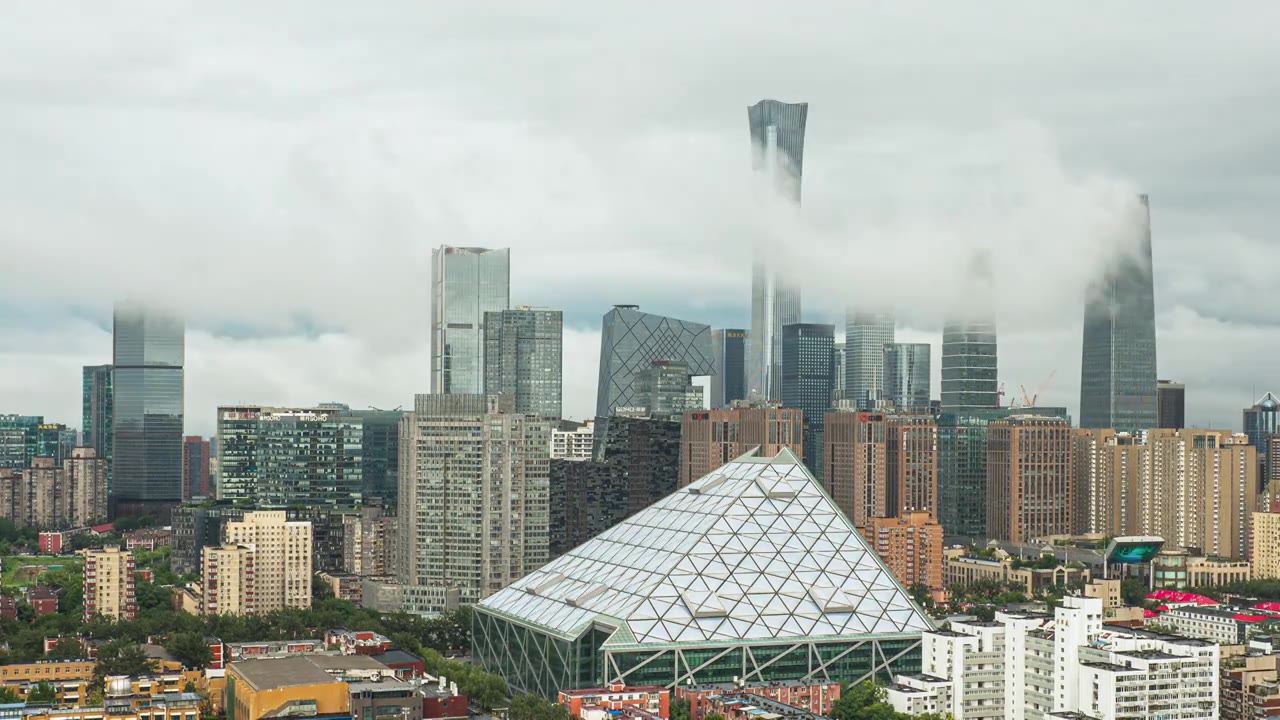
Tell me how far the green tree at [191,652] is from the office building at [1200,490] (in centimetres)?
11424

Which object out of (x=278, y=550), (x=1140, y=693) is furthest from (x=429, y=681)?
(x=278, y=550)

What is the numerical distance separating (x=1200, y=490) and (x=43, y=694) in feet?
428

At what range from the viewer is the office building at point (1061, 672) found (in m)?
83.8

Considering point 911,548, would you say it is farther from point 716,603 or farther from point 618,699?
point 618,699

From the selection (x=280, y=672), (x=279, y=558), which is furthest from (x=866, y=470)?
(x=280, y=672)

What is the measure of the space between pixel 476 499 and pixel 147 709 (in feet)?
203

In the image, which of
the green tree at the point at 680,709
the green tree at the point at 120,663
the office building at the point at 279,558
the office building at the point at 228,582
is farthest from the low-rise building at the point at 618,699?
the office building at the point at 279,558

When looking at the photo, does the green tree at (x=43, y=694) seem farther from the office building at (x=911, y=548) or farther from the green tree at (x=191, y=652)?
the office building at (x=911, y=548)

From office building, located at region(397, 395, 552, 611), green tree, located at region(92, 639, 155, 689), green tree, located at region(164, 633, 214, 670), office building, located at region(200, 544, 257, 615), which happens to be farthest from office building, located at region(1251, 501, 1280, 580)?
green tree, located at region(92, 639, 155, 689)

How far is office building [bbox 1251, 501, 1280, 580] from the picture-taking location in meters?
166

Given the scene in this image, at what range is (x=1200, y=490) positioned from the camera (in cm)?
18575

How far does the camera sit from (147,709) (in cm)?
9056

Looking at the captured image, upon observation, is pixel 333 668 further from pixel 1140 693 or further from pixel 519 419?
pixel 519 419

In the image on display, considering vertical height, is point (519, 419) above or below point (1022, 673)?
above
